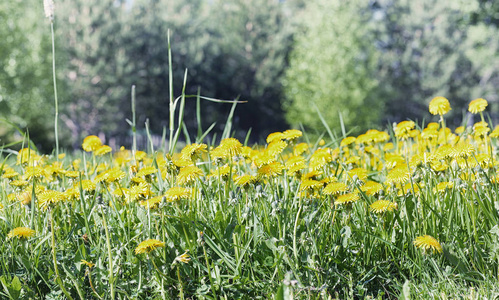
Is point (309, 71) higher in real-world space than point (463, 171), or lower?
lower

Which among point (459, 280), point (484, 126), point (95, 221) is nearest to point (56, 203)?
point (95, 221)

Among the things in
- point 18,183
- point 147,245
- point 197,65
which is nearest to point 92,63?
point 197,65

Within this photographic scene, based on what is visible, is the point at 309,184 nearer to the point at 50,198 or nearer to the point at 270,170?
the point at 270,170

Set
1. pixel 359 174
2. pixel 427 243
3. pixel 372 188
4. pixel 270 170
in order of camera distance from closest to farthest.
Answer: pixel 427 243, pixel 270 170, pixel 372 188, pixel 359 174

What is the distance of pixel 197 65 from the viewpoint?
2148 cm

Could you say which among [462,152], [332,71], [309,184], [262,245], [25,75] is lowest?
[25,75]

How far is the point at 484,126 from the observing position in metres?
2.26

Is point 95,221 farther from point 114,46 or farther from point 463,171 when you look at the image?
point 114,46

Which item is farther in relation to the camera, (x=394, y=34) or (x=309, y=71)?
(x=394, y=34)

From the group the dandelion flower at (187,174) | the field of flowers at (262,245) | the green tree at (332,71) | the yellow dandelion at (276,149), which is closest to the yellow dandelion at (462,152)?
the field of flowers at (262,245)

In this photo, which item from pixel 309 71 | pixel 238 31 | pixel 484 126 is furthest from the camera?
pixel 238 31

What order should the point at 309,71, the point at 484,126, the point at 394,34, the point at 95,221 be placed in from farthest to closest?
1. the point at 394,34
2. the point at 309,71
3. the point at 484,126
4. the point at 95,221

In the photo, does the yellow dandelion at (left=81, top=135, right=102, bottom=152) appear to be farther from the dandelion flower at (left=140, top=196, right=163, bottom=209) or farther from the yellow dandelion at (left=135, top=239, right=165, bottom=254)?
the yellow dandelion at (left=135, top=239, right=165, bottom=254)

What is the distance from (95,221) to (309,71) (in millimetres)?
19264
